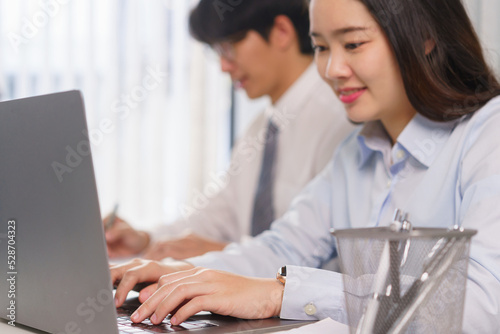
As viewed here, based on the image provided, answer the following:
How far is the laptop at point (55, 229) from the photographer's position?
1.93 feet

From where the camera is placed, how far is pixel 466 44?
3.49 feet

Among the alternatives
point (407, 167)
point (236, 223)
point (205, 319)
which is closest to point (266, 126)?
point (236, 223)

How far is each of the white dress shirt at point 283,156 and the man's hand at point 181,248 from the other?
28cm

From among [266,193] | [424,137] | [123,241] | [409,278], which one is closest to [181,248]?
[123,241]

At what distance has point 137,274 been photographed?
2.91ft

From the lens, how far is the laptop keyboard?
0.71 metres

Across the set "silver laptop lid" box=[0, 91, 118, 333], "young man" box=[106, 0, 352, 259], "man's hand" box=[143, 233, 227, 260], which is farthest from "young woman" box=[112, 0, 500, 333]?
"young man" box=[106, 0, 352, 259]

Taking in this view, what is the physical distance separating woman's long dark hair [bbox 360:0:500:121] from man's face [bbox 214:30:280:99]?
0.87m

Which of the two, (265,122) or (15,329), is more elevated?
(265,122)

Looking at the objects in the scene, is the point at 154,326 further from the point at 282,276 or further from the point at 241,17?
the point at 241,17

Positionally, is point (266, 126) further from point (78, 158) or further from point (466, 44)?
point (78, 158)

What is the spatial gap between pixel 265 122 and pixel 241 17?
0.37 meters

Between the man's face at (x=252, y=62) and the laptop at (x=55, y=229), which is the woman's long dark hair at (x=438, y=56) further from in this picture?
the man's face at (x=252, y=62)

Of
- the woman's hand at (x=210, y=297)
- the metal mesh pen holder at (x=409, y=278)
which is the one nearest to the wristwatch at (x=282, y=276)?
the woman's hand at (x=210, y=297)
